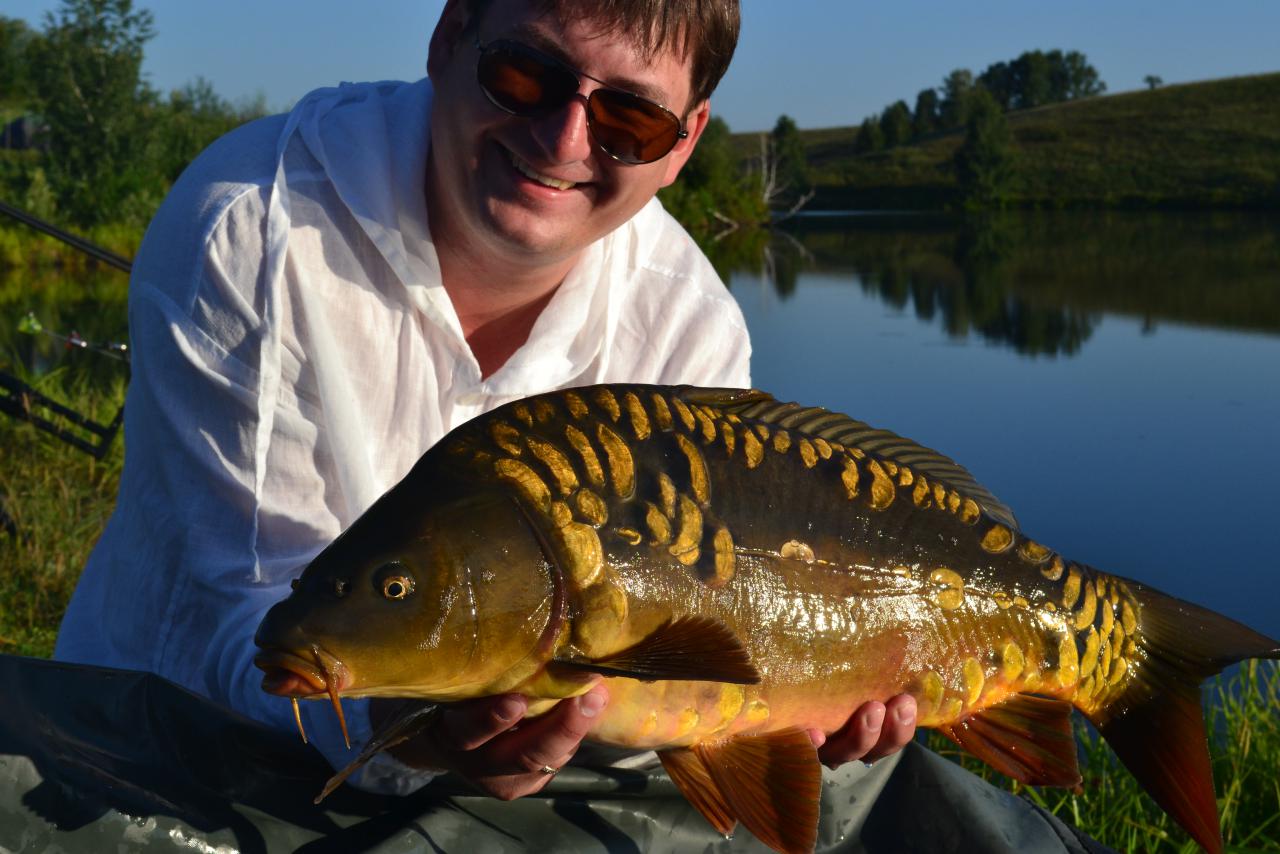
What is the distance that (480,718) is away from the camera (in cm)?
141

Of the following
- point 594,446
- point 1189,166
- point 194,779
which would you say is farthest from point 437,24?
point 1189,166

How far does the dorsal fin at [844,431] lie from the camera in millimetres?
1601

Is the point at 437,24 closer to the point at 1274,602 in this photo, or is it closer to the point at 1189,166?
the point at 1274,602

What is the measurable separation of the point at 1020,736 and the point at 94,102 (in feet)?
60.4

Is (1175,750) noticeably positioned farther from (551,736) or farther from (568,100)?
(568,100)

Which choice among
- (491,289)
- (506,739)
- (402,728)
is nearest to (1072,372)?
(491,289)

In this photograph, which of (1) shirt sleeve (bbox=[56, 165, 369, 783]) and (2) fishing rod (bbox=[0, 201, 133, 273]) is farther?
(2) fishing rod (bbox=[0, 201, 133, 273])

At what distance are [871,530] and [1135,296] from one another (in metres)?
16.7

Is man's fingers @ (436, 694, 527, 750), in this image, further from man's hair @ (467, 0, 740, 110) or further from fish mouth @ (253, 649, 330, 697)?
man's hair @ (467, 0, 740, 110)

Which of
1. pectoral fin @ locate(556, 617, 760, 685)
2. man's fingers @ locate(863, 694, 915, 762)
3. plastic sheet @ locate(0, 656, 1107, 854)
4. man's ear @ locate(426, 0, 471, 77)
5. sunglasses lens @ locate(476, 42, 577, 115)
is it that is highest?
man's ear @ locate(426, 0, 471, 77)

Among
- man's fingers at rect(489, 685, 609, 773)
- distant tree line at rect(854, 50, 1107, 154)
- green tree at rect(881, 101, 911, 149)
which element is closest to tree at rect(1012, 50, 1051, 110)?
distant tree line at rect(854, 50, 1107, 154)

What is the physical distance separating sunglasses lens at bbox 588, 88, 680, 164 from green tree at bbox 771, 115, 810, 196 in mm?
45360

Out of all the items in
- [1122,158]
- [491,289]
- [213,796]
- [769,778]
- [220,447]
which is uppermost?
[1122,158]

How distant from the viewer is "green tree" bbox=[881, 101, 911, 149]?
208 ft
